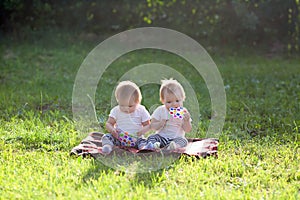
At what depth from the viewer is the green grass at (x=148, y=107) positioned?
3.34 metres

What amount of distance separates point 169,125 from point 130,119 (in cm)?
36

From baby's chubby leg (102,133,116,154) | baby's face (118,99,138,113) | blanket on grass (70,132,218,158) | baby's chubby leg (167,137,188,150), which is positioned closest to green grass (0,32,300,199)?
blanket on grass (70,132,218,158)

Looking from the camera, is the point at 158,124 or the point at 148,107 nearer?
the point at 158,124

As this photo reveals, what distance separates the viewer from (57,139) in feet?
14.8

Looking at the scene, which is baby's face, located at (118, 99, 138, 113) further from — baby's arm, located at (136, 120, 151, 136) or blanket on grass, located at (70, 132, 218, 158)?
blanket on grass, located at (70, 132, 218, 158)

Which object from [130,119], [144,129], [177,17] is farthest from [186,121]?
[177,17]

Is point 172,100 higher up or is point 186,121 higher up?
point 172,100

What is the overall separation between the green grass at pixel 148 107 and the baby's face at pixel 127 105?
0.57 meters

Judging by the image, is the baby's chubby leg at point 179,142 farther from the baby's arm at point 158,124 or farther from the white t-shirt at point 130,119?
the white t-shirt at point 130,119

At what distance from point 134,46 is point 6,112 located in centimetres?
447

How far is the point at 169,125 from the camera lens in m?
Answer: 4.32

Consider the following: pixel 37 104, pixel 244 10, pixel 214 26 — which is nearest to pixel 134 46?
pixel 214 26

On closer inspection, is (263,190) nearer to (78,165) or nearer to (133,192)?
(133,192)

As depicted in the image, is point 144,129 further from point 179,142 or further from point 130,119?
point 179,142
